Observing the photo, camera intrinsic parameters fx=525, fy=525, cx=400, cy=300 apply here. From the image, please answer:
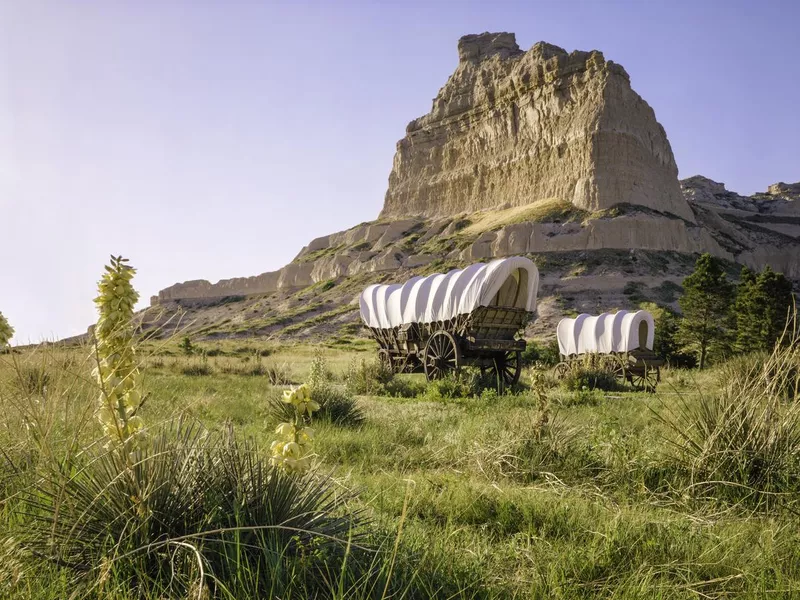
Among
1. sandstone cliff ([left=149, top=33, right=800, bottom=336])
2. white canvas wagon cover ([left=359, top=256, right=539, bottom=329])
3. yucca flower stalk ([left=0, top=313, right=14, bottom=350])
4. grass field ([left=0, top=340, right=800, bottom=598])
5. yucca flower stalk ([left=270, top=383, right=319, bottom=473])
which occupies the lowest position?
grass field ([left=0, top=340, right=800, bottom=598])

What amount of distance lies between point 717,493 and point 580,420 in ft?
8.32

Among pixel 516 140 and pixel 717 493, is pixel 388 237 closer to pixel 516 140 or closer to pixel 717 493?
pixel 516 140

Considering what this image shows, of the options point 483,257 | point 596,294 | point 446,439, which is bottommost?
point 446,439

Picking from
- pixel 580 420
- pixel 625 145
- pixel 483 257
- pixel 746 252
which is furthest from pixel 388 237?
pixel 580 420

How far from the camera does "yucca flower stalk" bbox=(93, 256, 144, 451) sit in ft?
6.22

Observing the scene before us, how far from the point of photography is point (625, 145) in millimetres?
60594

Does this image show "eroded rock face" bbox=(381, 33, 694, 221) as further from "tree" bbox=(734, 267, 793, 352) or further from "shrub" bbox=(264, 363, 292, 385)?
"shrub" bbox=(264, 363, 292, 385)

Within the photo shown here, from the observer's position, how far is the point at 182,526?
207 centimetres

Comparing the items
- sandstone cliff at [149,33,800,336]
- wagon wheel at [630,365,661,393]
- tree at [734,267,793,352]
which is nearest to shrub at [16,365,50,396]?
wagon wheel at [630,365,661,393]

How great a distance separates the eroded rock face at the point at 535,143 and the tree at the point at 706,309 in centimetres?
3154

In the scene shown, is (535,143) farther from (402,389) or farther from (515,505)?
(515,505)

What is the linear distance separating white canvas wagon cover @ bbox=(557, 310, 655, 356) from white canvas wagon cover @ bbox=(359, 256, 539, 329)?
166 inches

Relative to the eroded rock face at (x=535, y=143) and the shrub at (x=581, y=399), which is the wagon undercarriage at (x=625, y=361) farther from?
the eroded rock face at (x=535, y=143)

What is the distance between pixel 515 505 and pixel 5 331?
136 inches
